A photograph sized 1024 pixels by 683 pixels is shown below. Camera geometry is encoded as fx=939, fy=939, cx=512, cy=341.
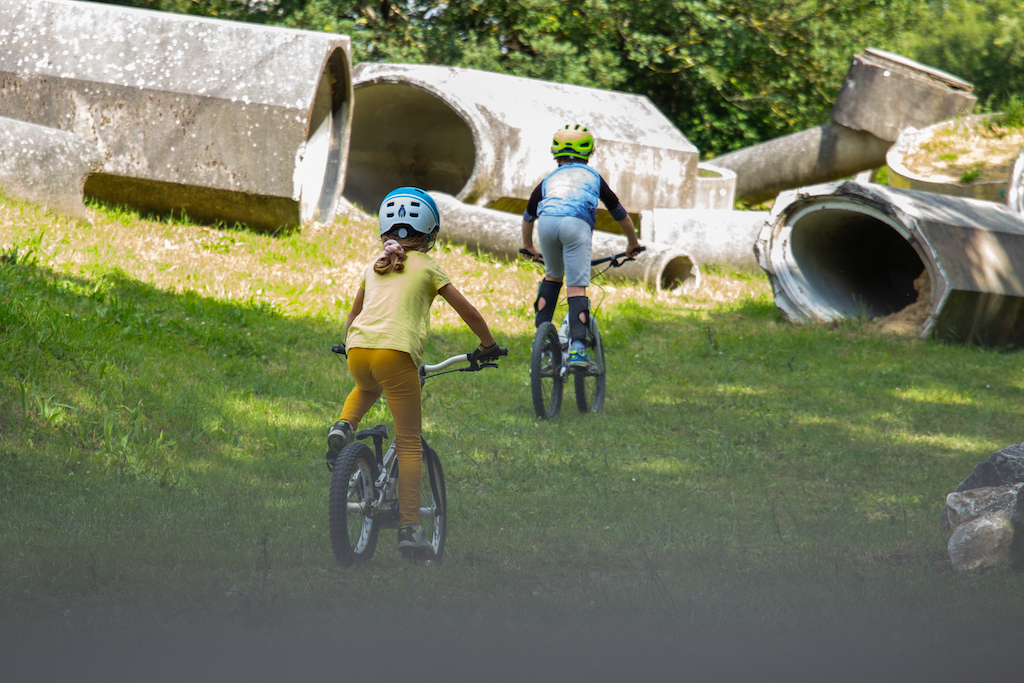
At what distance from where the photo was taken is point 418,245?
12.6 ft

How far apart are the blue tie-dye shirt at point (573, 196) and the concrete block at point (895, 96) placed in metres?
10.4

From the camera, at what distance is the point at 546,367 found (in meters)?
6.39

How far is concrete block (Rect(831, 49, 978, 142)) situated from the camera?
14.7 m

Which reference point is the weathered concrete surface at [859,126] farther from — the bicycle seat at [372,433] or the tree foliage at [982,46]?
the bicycle seat at [372,433]

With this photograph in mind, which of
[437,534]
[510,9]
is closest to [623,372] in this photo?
[437,534]

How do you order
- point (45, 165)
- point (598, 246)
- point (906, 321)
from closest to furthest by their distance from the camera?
point (45, 165)
point (906, 321)
point (598, 246)

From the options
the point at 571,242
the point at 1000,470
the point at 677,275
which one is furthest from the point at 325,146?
the point at 1000,470

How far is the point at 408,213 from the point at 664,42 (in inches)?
680

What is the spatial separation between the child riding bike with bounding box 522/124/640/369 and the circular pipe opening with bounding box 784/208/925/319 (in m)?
4.19

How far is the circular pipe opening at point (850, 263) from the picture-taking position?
1011 cm

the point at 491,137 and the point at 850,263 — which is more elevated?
the point at 491,137

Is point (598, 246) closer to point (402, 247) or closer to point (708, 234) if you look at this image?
point (708, 234)

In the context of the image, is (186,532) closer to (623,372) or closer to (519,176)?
(623,372)

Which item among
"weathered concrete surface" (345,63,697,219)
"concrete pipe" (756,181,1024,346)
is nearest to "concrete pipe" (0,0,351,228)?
"weathered concrete surface" (345,63,697,219)
